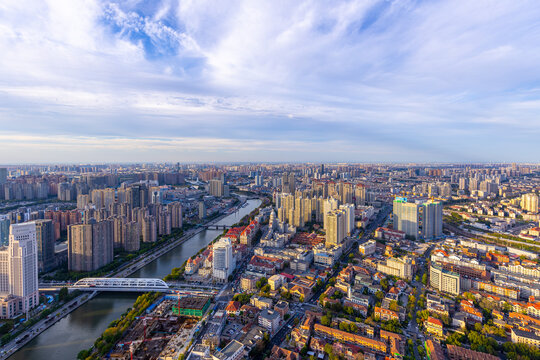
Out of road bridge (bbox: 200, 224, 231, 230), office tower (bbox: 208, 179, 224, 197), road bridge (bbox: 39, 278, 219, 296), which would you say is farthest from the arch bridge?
office tower (bbox: 208, 179, 224, 197)

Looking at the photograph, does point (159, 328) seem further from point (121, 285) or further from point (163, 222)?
point (163, 222)

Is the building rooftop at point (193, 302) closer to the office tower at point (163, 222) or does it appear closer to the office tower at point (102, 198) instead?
the office tower at point (163, 222)

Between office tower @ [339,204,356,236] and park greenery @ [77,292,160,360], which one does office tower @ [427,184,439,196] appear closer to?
office tower @ [339,204,356,236]

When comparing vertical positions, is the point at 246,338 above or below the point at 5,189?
below

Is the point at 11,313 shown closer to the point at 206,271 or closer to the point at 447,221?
the point at 206,271

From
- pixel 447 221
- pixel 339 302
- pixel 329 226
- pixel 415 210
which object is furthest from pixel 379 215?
pixel 339 302

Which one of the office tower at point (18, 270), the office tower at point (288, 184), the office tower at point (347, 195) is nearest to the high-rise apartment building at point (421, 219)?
the office tower at point (347, 195)

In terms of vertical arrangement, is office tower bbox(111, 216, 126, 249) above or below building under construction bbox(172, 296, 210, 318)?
above
